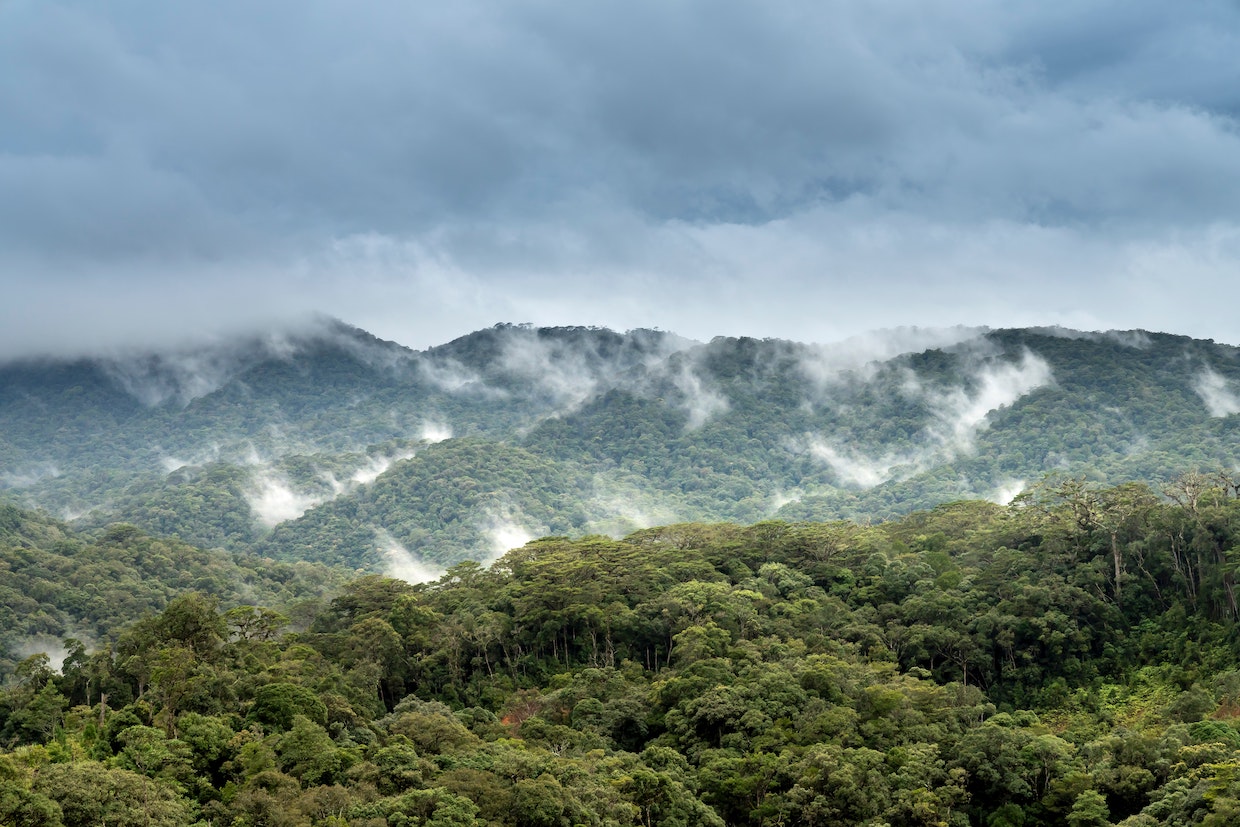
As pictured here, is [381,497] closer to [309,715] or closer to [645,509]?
[645,509]

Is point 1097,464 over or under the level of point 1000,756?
over

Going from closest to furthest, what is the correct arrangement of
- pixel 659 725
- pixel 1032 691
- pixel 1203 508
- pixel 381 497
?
1. pixel 659 725
2. pixel 1032 691
3. pixel 1203 508
4. pixel 381 497

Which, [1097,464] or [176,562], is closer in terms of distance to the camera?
[176,562]

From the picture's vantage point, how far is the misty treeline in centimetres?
3959

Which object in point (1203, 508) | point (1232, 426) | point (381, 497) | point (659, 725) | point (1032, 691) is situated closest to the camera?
point (659, 725)

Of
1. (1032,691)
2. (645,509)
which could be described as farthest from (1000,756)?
(645,509)

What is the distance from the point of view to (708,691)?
51000mm

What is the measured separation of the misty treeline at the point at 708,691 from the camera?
130ft

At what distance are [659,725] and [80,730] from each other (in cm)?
2554

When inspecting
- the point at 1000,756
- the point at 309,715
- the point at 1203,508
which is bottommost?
the point at 1000,756

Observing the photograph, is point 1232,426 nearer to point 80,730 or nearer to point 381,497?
point 381,497

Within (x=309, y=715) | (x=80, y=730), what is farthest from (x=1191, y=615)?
(x=80, y=730)

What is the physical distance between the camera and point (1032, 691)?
2272 inches

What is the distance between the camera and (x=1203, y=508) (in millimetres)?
61969
